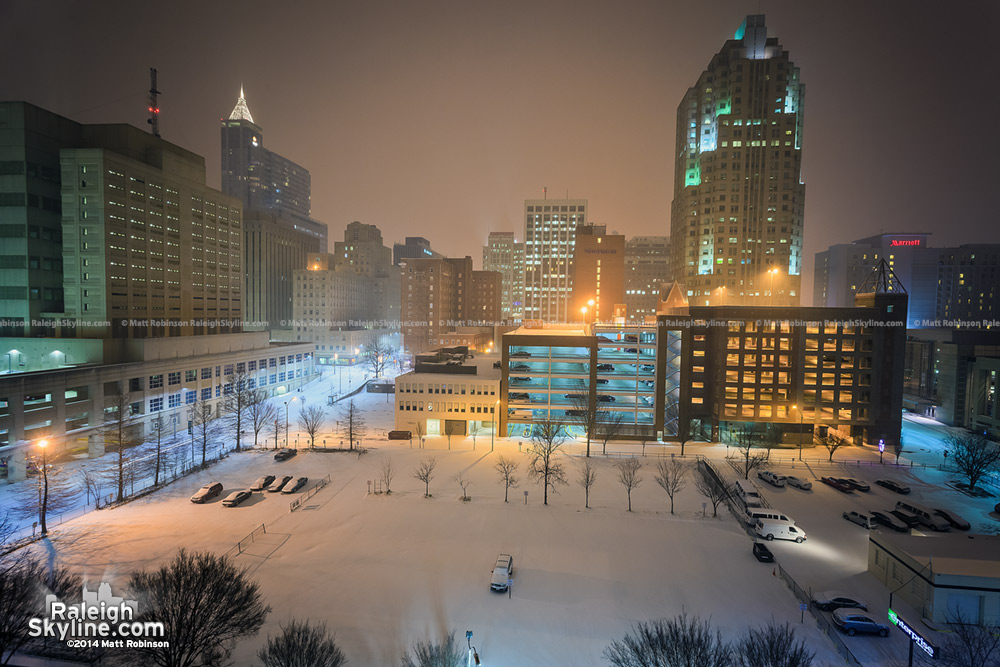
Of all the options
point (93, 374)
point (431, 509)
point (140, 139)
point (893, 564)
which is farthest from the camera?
point (140, 139)

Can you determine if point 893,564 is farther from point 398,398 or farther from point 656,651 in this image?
point 398,398

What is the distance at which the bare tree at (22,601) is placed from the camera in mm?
14844

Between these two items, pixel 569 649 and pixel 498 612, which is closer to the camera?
pixel 569 649

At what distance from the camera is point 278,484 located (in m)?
38.3

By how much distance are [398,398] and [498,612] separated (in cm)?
3657

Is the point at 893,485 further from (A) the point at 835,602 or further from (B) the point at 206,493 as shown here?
(B) the point at 206,493

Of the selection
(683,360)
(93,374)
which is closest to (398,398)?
(93,374)

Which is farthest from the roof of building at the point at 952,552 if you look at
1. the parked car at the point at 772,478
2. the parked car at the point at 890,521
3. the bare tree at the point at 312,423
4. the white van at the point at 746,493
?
the bare tree at the point at 312,423

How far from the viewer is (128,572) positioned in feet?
78.8

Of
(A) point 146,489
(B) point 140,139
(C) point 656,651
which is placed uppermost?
(B) point 140,139

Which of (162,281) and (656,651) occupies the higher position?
(162,281)

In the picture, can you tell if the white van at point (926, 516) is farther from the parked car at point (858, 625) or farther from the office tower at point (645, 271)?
the office tower at point (645, 271)

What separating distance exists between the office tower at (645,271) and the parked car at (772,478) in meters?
141

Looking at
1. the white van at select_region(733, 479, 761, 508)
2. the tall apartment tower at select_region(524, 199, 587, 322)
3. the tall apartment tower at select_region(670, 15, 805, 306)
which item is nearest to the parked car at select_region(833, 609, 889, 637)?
the white van at select_region(733, 479, 761, 508)
